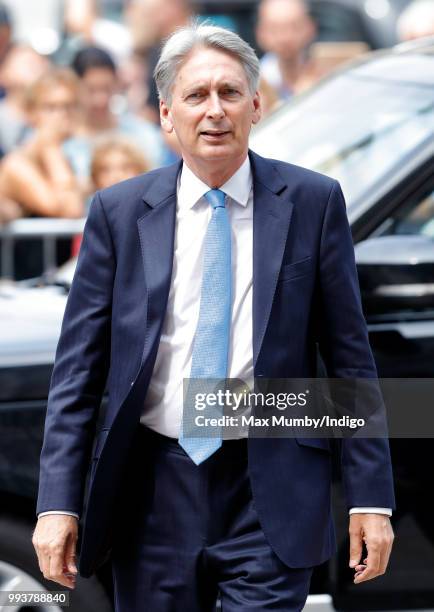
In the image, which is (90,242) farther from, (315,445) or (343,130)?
(343,130)

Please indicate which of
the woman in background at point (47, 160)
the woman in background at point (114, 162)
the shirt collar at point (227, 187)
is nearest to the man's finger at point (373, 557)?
the shirt collar at point (227, 187)

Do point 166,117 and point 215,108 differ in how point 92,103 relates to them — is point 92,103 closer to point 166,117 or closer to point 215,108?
point 166,117

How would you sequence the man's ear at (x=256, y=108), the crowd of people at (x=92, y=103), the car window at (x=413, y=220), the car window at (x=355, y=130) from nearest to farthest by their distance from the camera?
the man's ear at (x=256, y=108) < the car window at (x=413, y=220) < the car window at (x=355, y=130) < the crowd of people at (x=92, y=103)

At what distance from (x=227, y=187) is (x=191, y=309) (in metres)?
0.30

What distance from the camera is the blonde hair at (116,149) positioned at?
23.7ft

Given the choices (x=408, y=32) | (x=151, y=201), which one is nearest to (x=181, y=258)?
(x=151, y=201)

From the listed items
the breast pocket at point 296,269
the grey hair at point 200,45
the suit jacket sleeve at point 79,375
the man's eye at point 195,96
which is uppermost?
the grey hair at point 200,45

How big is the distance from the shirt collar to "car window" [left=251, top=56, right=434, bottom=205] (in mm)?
1038

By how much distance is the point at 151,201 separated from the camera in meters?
3.18

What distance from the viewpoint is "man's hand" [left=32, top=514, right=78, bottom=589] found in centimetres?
308

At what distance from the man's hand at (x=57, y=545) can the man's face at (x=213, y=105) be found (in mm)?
908

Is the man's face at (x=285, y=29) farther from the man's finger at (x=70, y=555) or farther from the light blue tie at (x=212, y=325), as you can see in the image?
the man's finger at (x=70, y=555)

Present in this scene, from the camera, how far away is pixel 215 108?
10.0 ft

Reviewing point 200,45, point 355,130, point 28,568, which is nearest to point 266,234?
point 200,45
